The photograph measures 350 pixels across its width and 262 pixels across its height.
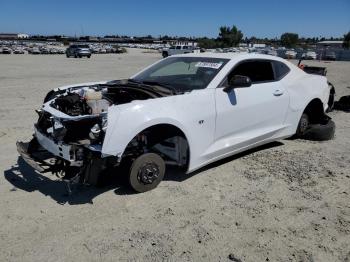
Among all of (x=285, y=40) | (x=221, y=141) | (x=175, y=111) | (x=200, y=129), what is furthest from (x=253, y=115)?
(x=285, y=40)

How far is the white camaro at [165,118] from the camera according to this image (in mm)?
4051

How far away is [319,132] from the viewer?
22.2 feet

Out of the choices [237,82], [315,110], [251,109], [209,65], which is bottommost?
[315,110]

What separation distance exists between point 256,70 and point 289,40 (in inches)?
5375

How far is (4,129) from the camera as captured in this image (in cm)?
731

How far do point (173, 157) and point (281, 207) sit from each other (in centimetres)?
141

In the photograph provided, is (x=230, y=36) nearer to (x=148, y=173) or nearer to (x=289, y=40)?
(x=289, y=40)

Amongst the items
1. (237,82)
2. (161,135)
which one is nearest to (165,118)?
(161,135)

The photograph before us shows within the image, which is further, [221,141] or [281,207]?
[221,141]

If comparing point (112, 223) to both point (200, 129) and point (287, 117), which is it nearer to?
point (200, 129)

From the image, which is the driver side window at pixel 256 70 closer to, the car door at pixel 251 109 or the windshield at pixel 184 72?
the car door at pixel 251 109

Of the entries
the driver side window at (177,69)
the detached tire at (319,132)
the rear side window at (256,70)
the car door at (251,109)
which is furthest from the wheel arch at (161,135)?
the detached tire at (319,132)

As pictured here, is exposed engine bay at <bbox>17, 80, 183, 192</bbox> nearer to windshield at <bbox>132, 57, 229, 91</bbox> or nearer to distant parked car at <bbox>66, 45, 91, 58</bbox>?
windshield at <bbox>132, 57, 229, 91</bbox>

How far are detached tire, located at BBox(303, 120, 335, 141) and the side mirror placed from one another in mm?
2357
